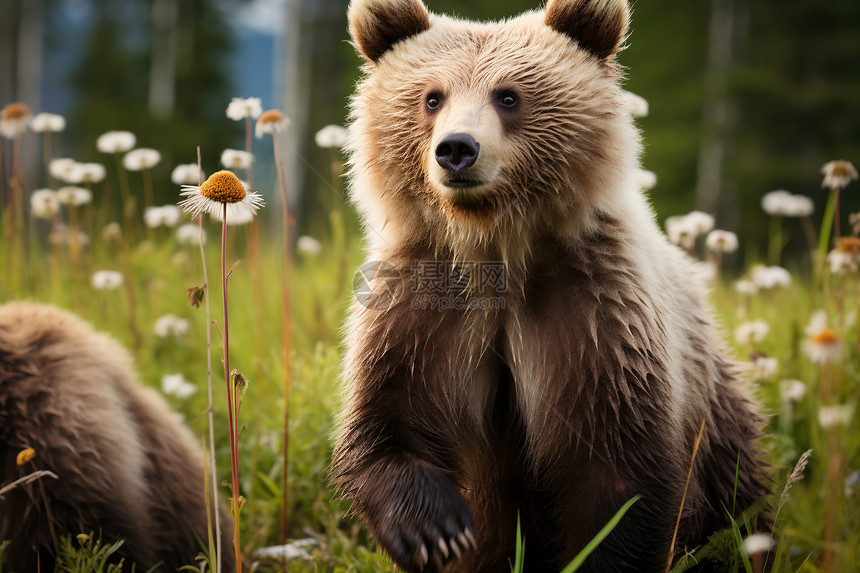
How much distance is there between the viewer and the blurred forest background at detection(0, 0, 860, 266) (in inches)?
589

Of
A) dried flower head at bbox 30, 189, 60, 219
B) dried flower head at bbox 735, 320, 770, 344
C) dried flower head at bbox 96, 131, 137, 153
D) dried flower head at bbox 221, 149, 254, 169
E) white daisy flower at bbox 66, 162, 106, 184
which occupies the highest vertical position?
dried flower head at bbox 221, 149, 254, 169

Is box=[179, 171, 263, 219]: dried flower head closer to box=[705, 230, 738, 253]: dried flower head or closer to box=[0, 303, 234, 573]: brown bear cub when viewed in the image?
box=[0, 303, 234, 573]: brown bear cub

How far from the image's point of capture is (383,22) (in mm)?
2979

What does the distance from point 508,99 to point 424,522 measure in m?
1.36

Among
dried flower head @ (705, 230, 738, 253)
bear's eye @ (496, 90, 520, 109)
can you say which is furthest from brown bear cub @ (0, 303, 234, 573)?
dried flower head @ (705, 230, 738, 253)

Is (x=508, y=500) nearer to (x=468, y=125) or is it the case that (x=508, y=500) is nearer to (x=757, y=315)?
(x=468, y=125)

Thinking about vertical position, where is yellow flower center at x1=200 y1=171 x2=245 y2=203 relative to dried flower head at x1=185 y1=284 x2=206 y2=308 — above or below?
above

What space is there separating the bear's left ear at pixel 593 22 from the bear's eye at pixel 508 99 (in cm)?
35

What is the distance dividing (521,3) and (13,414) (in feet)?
46.3

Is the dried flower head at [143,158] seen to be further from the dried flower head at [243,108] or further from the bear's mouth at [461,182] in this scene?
the bear's mouth at [461,182]

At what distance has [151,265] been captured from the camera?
19.1 ft

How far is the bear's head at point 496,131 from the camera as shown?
8.49ft

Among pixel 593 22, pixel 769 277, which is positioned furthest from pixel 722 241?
pixel 593 22

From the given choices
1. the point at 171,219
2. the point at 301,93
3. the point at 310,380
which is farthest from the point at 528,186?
the point at 301,93
